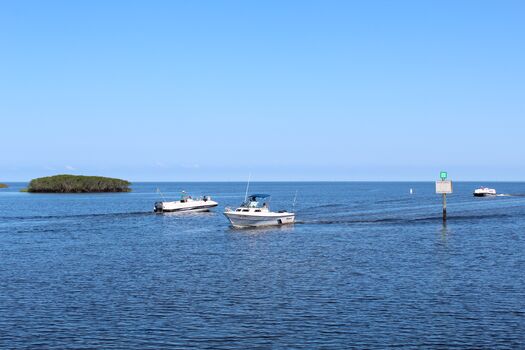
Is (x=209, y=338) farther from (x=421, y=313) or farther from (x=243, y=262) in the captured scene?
(x=243, y=262)

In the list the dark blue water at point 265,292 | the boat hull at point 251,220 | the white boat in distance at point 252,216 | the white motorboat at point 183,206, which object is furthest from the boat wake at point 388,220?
the white motorboat at point 183,206

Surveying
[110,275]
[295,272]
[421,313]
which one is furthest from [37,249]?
[421,313]

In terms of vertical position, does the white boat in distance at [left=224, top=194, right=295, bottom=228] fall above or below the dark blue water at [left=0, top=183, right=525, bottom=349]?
above

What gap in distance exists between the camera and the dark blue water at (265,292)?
27.2 metres

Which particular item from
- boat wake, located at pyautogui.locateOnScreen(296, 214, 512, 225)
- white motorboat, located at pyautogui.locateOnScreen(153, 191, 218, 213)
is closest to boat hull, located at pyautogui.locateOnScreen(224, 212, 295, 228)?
boat wake, located at pyautogui.locateOnScreen(296, 214, 512, 225)

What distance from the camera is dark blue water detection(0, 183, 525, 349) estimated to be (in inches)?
1071

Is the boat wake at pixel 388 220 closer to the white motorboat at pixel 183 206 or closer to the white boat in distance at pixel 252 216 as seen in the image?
the white boat in distance at pixel 252 216

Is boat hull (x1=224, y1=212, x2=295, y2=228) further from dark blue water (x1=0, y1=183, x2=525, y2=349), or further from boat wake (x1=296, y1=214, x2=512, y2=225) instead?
boat wake (x1=296, y1=214, x2=512, y2=225)

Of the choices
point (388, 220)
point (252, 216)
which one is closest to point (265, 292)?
point (252, 216)

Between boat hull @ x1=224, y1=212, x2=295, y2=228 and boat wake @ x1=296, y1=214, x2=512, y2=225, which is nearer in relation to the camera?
boat hull @ x1=224, y1=212, x2=295, y2=228

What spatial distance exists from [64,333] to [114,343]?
297 centimetres

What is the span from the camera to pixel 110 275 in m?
44.2

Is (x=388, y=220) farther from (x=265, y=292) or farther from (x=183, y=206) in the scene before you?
(x=265, y=292)

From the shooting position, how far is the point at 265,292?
37.0 metres
